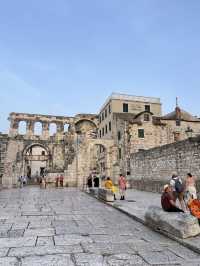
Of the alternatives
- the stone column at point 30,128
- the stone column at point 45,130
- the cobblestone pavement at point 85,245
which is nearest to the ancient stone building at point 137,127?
the stone column at point 45,130

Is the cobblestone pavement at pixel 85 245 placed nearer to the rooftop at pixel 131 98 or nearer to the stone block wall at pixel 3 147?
the rooftop at pixel 131 98

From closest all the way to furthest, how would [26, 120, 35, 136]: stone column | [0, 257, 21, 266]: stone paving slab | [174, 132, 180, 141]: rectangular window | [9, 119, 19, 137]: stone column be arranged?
[0, 257, 21, 266]: stone paving slab < [174, 132, 180, 141]: rectangular window < [9, 119, 19, 137]: stone column < [26, 120, 35, 136]: stone column

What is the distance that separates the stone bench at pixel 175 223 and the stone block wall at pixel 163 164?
897 cm

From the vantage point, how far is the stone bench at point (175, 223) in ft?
17.2

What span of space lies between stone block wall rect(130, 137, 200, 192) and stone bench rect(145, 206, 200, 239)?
897 cm

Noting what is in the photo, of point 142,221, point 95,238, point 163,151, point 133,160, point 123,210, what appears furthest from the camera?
point 133,160

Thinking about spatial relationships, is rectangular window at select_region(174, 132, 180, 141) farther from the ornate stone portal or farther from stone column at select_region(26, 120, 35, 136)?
stone column at select_region(26, 120, 35, 136)

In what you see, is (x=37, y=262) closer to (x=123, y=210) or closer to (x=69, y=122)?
(x=123, y=210)

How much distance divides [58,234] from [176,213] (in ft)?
9.12

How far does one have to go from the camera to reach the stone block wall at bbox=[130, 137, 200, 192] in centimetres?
1492

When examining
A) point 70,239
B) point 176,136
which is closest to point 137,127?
point 176,136

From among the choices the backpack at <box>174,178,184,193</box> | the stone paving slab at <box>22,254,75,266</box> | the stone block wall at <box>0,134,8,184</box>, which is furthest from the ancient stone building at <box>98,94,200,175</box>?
the stone paving slab at <box>22,254,75,266</box>

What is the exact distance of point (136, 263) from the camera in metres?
3.88

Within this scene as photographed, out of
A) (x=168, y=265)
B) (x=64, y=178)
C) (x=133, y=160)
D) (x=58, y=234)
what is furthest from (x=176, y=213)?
(x=64, y=178)
